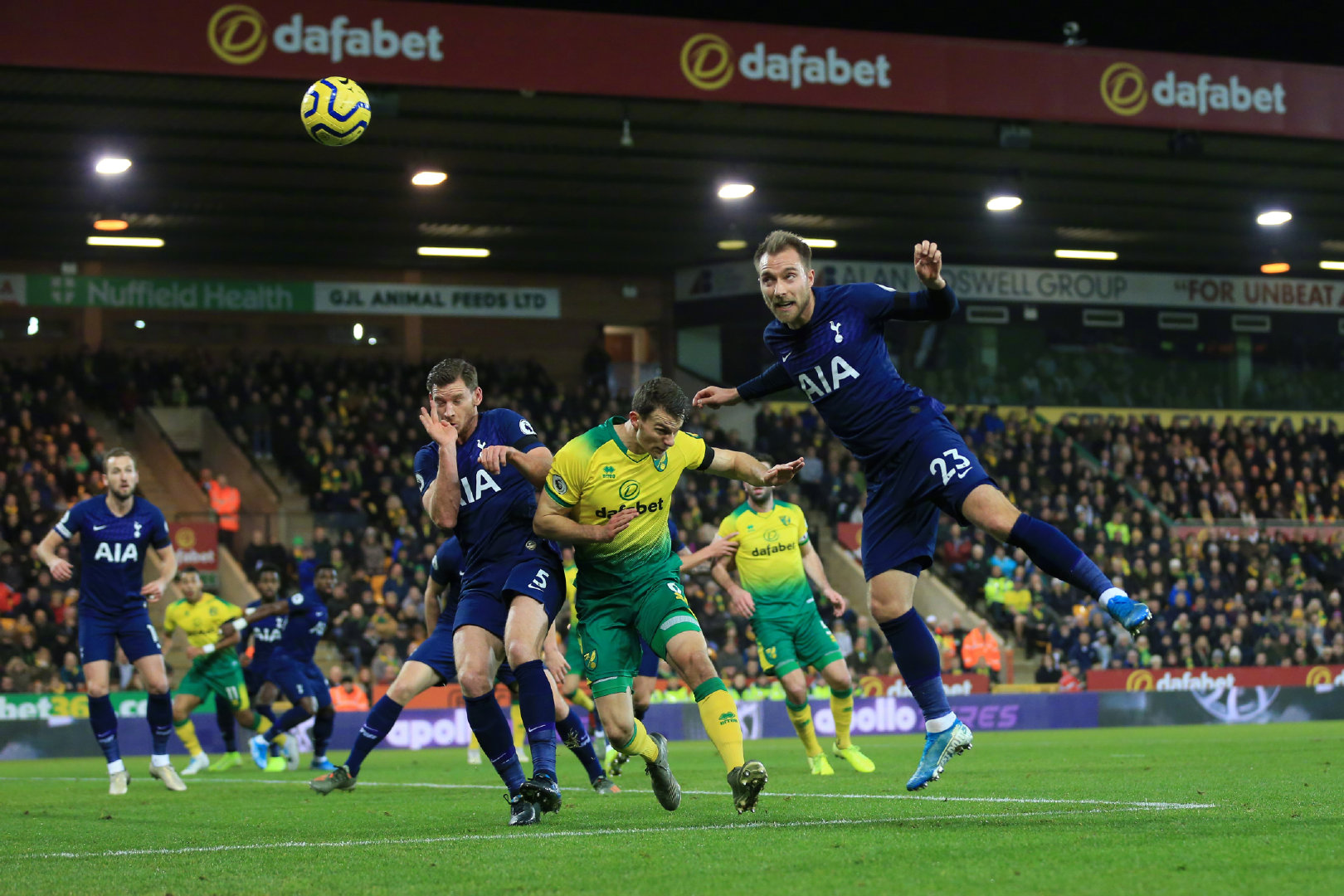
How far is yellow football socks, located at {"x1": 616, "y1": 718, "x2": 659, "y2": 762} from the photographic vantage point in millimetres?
8141

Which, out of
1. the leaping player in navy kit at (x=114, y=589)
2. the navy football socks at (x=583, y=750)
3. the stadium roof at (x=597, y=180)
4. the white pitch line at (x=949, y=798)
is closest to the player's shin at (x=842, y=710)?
the white pitch line at (x=949, y=798)

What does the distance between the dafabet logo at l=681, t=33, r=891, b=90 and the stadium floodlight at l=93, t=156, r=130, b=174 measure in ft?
32.5

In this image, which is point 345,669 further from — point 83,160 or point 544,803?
point 544,803

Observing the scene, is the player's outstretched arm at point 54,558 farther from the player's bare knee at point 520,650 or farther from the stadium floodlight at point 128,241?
the stadium floodlight at point 128,241

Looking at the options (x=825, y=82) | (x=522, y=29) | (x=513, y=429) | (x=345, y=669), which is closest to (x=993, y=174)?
(x=825, y=82)

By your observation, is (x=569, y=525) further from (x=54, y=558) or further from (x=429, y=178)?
(x=429, y=178)

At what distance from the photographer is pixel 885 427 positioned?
801 cm

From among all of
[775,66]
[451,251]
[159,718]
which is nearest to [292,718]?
[159,718]

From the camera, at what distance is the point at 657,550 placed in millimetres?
8375

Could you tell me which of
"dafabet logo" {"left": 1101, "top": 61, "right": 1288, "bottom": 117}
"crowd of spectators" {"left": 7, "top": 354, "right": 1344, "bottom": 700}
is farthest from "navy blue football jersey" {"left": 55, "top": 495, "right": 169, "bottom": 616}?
"dafabet logo" {"left": 1101, "top": 61, "right": 1288, "bottom": 117}

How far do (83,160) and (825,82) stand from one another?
12.3 metres

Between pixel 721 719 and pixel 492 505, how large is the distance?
1.87m

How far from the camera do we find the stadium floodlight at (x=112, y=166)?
25797mm

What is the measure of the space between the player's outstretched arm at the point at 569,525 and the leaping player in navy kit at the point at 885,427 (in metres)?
0.74
